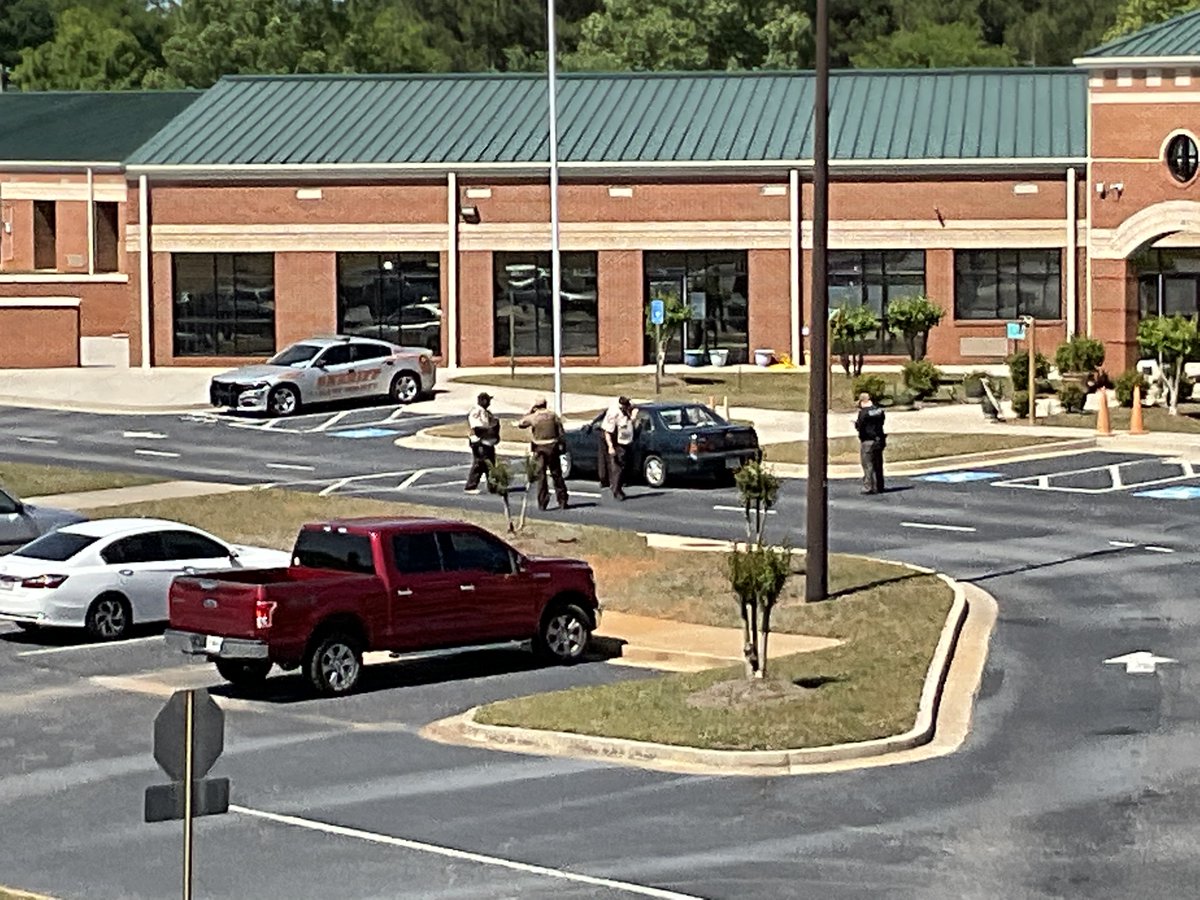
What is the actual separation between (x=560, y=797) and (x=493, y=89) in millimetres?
51253

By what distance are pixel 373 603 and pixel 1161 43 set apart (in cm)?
3937

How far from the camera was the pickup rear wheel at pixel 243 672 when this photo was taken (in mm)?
26625

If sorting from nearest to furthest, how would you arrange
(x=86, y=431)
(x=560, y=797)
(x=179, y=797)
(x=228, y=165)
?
1. (x=179, y=797)
2. (x=560, y=797)
3. (x=86, y=431)
4. (x=228, y=165)

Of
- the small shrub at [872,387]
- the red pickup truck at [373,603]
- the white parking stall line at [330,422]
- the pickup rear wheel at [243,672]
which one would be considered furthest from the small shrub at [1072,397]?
the pickup rear wheel at [243,672]

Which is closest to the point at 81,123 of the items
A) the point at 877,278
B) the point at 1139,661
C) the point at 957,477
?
the point at 877,278

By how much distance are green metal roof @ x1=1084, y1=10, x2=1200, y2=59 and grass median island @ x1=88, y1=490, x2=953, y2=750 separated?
85.3 ft

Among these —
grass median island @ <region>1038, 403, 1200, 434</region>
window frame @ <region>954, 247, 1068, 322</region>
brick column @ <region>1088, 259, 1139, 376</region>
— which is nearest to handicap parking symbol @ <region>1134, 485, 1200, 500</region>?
grass median island @ <region>1038, 403, 1200, 434</region>

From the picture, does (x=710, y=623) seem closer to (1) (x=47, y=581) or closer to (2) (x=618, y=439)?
(1) (x=47, y=581)

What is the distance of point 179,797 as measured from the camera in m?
14.5

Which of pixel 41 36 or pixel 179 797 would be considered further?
pixel 41 36

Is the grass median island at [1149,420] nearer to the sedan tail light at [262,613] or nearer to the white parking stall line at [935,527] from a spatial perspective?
the white parking stall line at [935,527]

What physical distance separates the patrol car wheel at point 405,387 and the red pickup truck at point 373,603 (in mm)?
29669

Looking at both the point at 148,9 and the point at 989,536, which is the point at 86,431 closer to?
the point at 989,536

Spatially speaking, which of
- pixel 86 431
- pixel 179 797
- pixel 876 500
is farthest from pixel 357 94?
pixel 179 797
